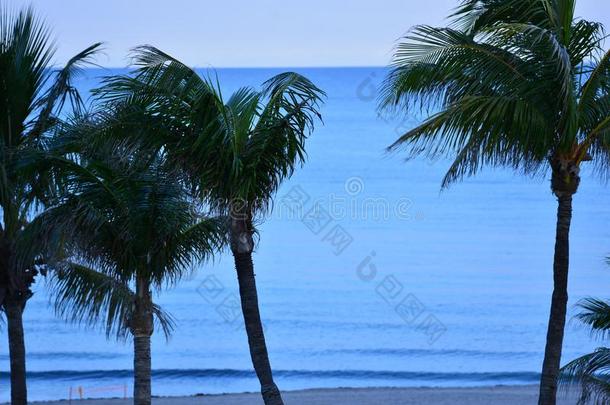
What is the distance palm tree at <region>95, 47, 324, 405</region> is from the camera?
10.5 m

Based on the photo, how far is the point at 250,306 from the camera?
35.7 ft

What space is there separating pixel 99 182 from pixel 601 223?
46.7 meters

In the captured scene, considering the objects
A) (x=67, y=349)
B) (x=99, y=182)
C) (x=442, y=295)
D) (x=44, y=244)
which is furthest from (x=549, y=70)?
(x=442, y=295)

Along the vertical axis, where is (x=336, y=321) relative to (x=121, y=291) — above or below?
above

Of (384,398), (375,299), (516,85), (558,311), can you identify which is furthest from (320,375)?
(516,85)

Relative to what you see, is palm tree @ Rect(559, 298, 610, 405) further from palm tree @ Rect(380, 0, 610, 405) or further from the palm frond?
the palm frond

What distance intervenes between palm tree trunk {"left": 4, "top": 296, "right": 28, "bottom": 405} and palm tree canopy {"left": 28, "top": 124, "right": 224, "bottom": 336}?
71 centimetres

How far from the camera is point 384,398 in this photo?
832 inches

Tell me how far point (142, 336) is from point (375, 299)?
28.4 meters

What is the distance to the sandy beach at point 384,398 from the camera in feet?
66.5

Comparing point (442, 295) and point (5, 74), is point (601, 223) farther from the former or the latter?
point (5, 74)

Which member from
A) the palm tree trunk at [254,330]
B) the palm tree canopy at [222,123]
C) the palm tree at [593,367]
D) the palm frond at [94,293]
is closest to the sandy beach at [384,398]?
the palm tree at [593,367]

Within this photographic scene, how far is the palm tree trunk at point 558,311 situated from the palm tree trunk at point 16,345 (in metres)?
6.50

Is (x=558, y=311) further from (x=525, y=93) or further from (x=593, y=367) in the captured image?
(x=525, y=93)
